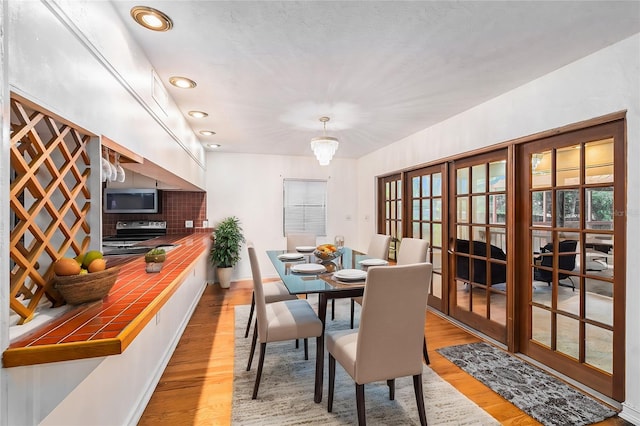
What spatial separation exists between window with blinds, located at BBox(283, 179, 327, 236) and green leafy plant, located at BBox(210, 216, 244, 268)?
40.3 inches

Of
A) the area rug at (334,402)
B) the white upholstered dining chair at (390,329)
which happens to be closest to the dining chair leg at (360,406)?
the white upholstered dining chair at (390,329)

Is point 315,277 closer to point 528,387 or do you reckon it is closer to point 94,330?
point 94,330

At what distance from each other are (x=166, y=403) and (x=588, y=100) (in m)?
3.54

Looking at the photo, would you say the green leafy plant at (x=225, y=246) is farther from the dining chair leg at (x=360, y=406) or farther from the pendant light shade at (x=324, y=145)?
the dining chair leg at (x=360, y=406)

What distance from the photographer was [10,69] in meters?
0.82

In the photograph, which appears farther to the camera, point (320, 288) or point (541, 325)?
point (541, 325)

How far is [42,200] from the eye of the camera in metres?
1.03

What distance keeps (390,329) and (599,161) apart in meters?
1.91

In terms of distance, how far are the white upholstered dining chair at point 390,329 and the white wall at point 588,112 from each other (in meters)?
1.33

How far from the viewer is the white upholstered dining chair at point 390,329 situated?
1.57 m

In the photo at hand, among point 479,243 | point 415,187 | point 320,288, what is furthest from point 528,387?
point 415,187

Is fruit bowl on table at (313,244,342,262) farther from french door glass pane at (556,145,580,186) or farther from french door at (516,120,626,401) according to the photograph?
french door glass pane at (556,145,580,186)

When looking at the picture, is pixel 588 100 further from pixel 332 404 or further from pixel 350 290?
pixel 332 404

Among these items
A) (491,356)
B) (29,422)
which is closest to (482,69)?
(491,356)
